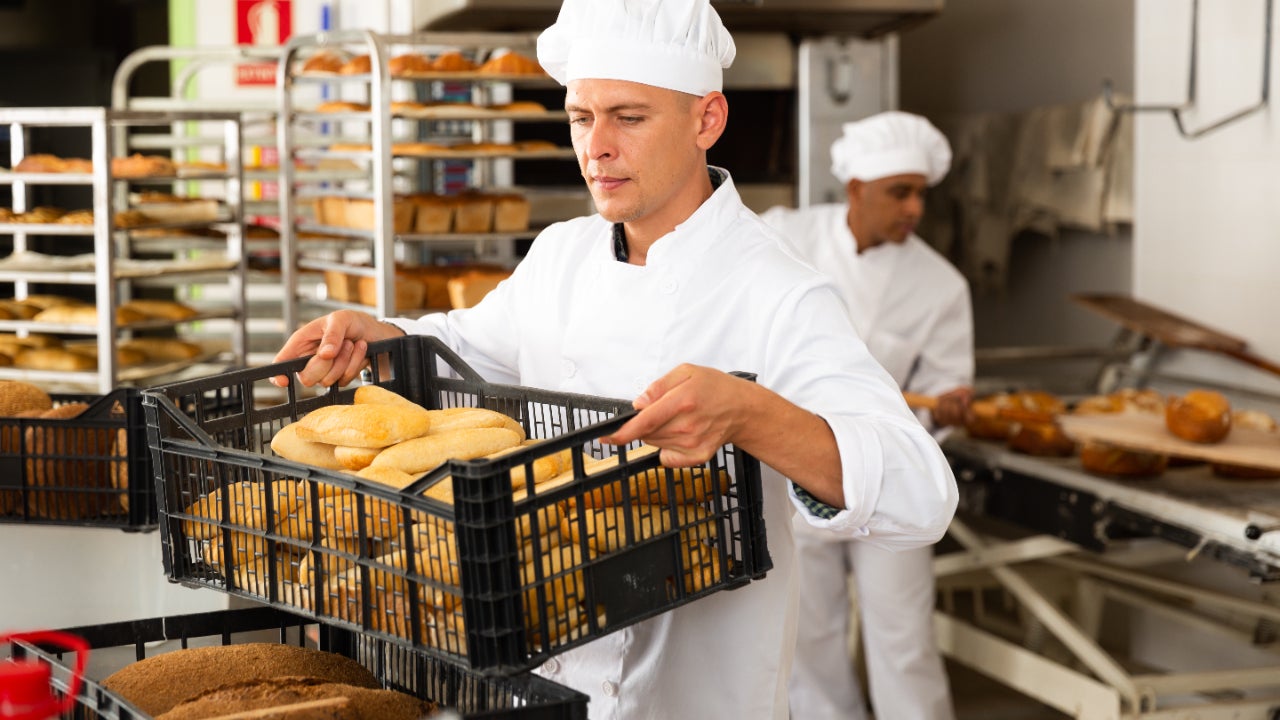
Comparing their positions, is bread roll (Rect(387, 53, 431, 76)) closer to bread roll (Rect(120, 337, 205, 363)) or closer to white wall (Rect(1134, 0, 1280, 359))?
bread roll (Rect(120, 337, 205, 363))

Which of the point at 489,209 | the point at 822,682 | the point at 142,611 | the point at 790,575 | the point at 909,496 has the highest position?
the point at 489,209

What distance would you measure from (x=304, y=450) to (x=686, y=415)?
48 centimetres

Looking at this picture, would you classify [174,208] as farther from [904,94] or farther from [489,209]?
[904,94]

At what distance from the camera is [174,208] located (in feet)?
11.5

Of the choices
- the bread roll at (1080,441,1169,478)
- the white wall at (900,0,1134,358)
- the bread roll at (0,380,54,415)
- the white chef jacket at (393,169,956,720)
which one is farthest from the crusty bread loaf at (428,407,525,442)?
the white wall at (900,0,1134,358)

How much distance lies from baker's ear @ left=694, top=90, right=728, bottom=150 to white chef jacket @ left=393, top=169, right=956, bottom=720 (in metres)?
0.07

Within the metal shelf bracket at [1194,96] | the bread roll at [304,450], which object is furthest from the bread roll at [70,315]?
the metal shelf bracket at [1194,96]

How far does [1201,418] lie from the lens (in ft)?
9.55

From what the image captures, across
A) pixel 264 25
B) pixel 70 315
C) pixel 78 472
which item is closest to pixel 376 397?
pixel 78 472

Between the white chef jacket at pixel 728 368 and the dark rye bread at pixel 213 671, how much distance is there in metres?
0.29

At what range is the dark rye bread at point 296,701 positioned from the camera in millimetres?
1265

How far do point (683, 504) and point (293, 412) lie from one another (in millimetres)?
628

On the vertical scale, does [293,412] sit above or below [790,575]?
above

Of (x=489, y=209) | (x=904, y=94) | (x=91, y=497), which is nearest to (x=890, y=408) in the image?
(x=91, y=497)
